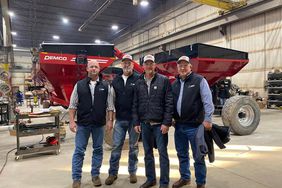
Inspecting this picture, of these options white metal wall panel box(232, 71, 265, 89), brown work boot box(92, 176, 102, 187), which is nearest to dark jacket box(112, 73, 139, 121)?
brown work boot box(92, 176, 102, 187)

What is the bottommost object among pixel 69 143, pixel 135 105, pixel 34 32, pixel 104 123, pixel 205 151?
pixel 69 143

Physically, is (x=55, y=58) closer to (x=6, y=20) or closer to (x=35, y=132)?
(x=35, y=132)

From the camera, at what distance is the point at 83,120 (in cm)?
Answer: 299

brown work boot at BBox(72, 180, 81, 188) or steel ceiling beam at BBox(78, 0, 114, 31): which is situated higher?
steel ceiling beam at BBox(78, 0, 114, 31)

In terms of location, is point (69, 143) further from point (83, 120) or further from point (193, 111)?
point (193, 111)

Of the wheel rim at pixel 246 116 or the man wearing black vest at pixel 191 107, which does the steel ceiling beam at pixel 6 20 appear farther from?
the man wearing black vest at pixel 191 107

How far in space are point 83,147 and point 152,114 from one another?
3.14 feet

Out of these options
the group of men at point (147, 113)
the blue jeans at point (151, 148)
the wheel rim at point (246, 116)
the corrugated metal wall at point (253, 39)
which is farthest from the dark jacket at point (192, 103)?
the corrugated metal wall at point (253, 39)

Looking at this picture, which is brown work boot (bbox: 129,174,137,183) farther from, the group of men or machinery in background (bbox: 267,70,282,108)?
machinery in background (bbox: 267,70,282,108)

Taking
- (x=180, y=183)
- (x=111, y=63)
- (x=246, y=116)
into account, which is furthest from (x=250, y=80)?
(x=180, y=183)

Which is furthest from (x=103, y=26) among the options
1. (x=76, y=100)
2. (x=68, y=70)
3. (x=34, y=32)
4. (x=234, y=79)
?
(x=76, y=100)

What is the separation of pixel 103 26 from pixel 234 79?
14.2 metres

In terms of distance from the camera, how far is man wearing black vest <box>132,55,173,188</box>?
9.09 feet

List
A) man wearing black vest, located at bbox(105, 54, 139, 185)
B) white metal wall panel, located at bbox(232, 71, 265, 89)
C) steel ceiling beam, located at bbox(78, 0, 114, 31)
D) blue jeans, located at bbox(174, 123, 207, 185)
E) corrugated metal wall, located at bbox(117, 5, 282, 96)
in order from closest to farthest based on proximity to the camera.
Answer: blue jeans, located at bbox(174, 123, 207, 185), man wearing black vest, located at bbox(105, 54, 139, 185), corrugated metal wall, located at bbox(117, 5, 282, 96), white metal wall panel, located at bbox(232, 71, 265, 89), steel ceiling beam, located at bbox(78, 0, 114, 31)
